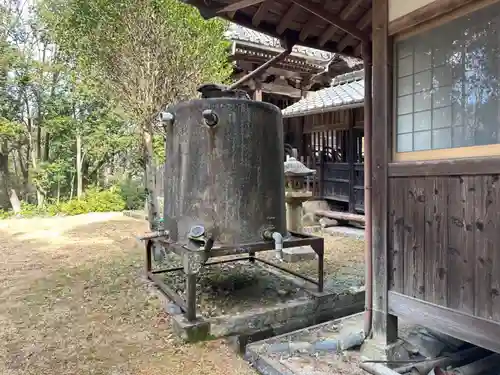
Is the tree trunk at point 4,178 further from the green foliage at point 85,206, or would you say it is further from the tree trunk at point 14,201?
the green foliage at point 85,206

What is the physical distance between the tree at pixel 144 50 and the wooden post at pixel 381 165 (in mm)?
3708

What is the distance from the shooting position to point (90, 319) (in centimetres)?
366

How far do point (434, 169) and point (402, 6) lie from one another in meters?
1.10

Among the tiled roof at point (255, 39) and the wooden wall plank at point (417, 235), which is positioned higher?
the tiled roof at point (255, 39)

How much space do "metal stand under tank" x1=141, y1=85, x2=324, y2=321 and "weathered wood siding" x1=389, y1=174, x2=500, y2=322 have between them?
4.82ft

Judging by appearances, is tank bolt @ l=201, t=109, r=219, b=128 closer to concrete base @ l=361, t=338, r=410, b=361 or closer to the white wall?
the white wall

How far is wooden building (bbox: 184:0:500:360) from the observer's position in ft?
6.70

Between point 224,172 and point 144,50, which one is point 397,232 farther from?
point 144,50

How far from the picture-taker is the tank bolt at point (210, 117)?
3.62m

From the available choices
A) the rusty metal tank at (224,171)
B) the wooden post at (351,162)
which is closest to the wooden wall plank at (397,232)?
the rusty metal tank at (224,171)

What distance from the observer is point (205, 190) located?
3.76 meters

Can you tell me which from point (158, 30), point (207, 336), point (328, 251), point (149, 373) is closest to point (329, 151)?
point (328, 251)

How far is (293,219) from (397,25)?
4.13 metres

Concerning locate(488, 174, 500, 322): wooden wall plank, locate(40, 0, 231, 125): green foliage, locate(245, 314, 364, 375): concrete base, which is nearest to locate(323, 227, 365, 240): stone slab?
locate(40, 0, 231, 125): green foliage
